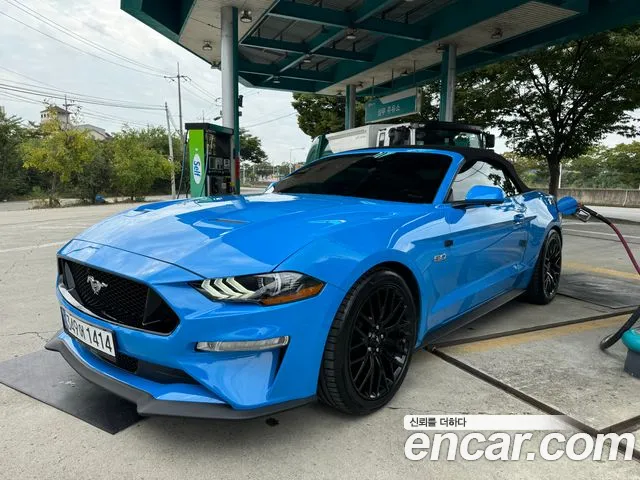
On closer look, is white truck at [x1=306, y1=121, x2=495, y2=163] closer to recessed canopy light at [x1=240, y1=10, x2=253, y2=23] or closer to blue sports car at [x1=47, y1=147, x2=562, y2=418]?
recessed canopy light at [x1=240, y1=10, x2=253, y2=23]

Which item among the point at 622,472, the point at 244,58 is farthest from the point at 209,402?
the point at 244,58

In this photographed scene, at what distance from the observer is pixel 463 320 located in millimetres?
3084

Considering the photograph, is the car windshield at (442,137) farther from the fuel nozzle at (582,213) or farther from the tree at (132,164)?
the tree at (132,164)

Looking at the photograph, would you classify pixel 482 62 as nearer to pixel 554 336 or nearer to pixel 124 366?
pixel 554 336

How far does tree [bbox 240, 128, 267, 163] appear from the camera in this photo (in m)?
79.2

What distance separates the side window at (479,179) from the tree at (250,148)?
253 feet

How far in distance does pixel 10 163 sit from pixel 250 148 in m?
51.2

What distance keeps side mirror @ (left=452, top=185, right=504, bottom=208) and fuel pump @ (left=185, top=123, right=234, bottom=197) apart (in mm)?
6163

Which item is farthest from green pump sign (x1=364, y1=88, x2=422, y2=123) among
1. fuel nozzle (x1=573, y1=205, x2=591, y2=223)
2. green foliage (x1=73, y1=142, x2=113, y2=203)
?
green foliage (x1=73, y1=142, x2=113, y2=203)

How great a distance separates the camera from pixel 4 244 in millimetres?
8242

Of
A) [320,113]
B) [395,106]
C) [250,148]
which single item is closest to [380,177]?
[395,106]

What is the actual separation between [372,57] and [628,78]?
25.7 feet

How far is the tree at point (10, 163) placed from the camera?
31.7 metres

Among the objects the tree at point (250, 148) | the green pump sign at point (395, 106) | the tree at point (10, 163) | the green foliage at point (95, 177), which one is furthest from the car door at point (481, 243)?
the tree at point (250, 148)
